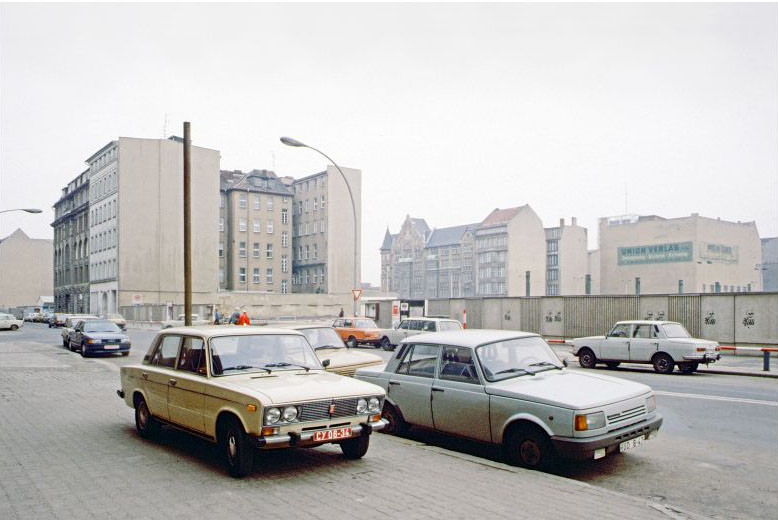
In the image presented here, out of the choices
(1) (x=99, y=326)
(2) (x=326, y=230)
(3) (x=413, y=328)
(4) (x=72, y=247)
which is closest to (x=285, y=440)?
(3) (x=413, y=328)

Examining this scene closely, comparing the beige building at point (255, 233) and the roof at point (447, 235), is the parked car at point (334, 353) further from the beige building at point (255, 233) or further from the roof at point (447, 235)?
the roof at point (447, 235)

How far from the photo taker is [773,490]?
6754 millimetres

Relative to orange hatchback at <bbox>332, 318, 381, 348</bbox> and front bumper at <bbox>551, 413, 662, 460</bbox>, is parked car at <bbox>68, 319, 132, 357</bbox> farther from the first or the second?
front bumper at <bbox>551, 413, 662, 460</bbox>

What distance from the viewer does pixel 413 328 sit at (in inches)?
990

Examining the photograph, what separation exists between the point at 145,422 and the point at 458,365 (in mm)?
4154

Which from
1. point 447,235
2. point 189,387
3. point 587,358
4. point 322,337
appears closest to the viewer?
point 189,387

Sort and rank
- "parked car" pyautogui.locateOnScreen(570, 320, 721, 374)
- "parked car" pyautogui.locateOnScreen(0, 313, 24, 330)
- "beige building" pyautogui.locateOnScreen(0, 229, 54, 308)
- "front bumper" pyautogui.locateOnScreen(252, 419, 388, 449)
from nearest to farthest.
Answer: "front bumper" pyautogui.locateOnScreen(252, 419, 388, 449), "parked car" pyautogui.locateOnScreen(570, 320, 721, 374), "parked car" pyautogui.locateOnScreen(0, 313, 24, 330), "beige building" pyautogui.locateOnScreen(0, 229, 54, 308)

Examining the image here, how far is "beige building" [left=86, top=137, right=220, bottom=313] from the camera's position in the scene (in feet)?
223

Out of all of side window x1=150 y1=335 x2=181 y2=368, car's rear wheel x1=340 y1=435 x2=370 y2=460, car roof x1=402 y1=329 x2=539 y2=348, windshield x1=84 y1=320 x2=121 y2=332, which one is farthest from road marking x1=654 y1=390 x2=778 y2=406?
windshield x1=84 y1=320 x2=121 y2=332

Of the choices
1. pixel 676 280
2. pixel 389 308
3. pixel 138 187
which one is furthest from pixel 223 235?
pixel 676 280

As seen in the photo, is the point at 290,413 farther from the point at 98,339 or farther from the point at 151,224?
the point at 151,224

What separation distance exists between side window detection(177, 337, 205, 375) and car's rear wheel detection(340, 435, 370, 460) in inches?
71.3

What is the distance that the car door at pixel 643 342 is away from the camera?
18.7 m

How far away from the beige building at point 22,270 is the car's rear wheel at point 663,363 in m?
114
